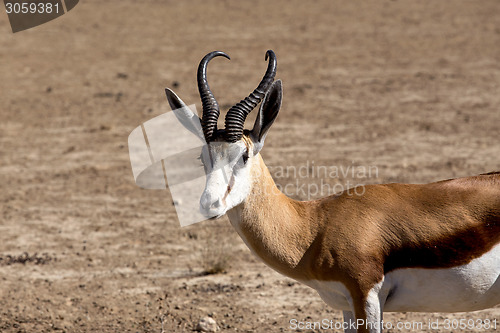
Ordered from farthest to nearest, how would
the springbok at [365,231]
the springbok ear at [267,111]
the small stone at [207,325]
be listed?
1. the small stone at [207,325]
2. the springbok ear at [267,111]
3. the springbok at [365,231]

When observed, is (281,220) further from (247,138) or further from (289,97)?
(289,97)

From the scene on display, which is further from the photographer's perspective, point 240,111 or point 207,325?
point 207,325

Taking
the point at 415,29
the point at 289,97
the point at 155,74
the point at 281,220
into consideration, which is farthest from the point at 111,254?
the point at 415,29

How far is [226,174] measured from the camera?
5230mm

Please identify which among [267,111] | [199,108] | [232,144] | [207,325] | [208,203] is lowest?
[199,108]

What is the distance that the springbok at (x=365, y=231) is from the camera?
5.08 metres

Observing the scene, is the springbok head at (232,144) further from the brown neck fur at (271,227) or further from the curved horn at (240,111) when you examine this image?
the brown neck fur at (271,227)

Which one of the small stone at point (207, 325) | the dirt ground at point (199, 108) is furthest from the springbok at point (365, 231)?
the dirt ground at point (199, 108)

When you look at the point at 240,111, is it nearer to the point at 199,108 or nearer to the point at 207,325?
the point at 207,325

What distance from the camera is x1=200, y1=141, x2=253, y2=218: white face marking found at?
16.6 ft

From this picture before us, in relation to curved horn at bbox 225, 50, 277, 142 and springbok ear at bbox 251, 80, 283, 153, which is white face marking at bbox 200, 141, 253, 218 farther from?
springbok ear at bbox 251, 80, 283, 153

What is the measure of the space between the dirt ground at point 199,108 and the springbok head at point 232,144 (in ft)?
7.57

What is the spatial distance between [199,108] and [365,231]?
1002cm

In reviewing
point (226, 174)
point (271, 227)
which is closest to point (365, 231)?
point (271, 227)
